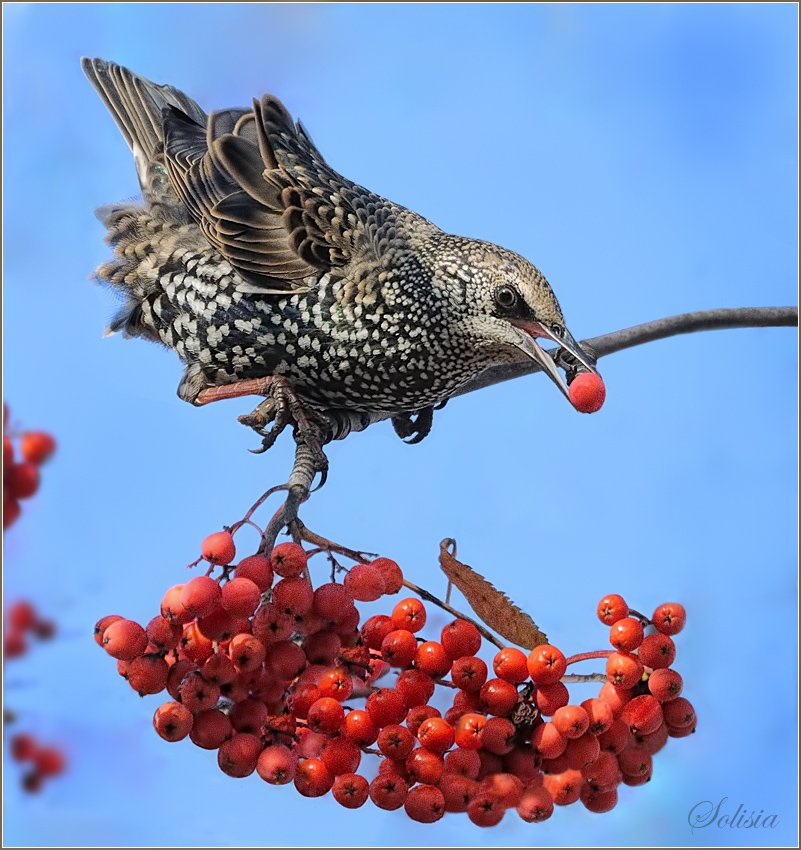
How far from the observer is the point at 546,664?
237 cm

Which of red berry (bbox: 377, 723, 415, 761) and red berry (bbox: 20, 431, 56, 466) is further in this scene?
red berry (bbox: 20, 431, 56, 466)

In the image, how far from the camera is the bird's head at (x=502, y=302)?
3.14 meters

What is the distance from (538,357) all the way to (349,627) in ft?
3.29

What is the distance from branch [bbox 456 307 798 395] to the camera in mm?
3559

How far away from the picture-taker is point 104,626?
2408 mm

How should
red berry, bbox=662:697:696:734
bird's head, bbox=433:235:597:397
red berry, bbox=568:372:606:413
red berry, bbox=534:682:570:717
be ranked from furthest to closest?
bird's head, bbox=433:235:597:397, red berry, bbox=568:372:606:413, red berry, bbox=662:697:696:734, red berry, bbox=534:682:570:717

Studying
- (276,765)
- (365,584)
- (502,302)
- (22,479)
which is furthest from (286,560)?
(502,302)

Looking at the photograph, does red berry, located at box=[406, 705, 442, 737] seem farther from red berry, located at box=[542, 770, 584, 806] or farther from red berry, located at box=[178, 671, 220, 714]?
red berry, located at box=[178, 671, 220, 714]

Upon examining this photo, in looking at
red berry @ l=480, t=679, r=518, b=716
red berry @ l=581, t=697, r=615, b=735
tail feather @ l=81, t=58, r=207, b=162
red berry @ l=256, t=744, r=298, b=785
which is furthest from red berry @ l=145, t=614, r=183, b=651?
tail feather @ l=81, t=58, r=207, b=162

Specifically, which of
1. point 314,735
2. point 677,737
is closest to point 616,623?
point 677,737

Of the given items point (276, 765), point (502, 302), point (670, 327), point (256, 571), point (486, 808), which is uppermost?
point (670, 327)

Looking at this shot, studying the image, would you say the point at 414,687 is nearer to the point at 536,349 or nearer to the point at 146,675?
the point at 146,675

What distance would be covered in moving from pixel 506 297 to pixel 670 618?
1.12m

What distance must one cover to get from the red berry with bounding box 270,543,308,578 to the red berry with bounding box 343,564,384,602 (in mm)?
130
